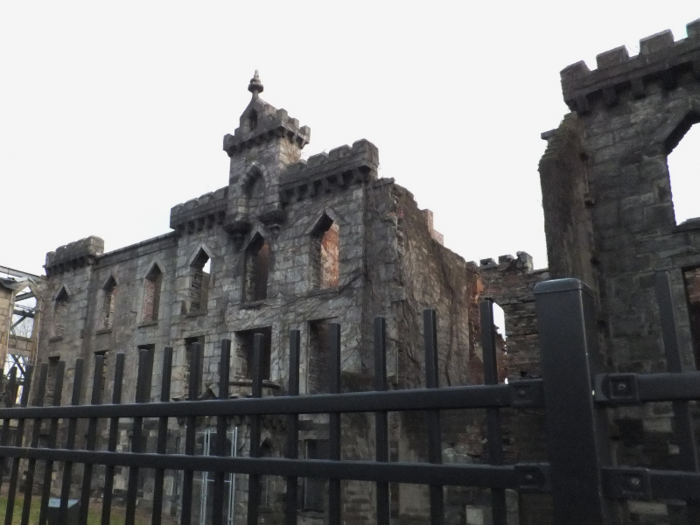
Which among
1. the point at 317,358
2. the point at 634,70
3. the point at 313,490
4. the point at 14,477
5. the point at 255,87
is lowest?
the point at 313,490

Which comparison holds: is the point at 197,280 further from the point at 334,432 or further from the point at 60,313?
the point at 334,432

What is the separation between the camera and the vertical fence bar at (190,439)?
7.65ft

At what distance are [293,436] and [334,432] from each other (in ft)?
0.61

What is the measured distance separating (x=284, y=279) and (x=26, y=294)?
16.4 m

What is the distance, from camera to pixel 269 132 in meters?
18.3

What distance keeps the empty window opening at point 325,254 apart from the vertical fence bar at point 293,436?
45.4 feet

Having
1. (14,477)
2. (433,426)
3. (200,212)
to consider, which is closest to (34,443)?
(14,477)

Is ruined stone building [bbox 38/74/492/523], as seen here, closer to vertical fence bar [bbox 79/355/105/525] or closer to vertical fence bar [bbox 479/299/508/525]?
vertical fence bar [bbox 79/355/105/525]

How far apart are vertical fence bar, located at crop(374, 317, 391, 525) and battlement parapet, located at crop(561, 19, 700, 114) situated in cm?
1126

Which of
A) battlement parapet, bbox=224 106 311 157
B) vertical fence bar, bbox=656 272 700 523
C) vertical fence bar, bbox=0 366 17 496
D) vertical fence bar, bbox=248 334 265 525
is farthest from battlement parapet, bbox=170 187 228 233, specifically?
vertical fence bar, bbox=656 272 700 523

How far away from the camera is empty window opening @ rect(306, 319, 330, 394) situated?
612 inches

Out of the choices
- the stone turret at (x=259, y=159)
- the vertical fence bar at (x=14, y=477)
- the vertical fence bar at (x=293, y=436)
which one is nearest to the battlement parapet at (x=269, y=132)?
the stone turret at (x=259, y=159)

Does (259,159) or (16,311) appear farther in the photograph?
(16,311)

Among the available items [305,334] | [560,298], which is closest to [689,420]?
[560,298]
